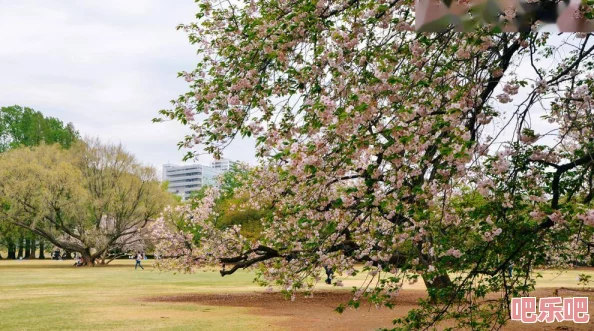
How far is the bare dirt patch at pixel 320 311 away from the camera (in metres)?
11.2

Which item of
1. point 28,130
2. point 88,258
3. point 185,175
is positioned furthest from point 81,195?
point 185,175

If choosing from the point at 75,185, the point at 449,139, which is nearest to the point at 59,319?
the point at 449,139

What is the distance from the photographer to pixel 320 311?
1430 centimetres

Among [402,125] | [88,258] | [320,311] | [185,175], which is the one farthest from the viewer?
[185,175]

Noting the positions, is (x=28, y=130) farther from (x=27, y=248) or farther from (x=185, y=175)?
(x=185, y=175)

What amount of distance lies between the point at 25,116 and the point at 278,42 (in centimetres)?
6529

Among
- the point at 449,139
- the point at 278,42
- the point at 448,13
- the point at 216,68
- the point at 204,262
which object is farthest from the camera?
the point at 204,262

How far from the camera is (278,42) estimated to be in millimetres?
5645

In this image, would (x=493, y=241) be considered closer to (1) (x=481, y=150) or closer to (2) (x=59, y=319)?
(1) (x=481, y=150)

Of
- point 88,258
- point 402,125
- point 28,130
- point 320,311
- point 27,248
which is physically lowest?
point 27,248

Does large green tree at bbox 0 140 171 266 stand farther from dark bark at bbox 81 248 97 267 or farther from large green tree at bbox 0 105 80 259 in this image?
large green tree at bbox 0 105 80 259

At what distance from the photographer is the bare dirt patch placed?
440 inches

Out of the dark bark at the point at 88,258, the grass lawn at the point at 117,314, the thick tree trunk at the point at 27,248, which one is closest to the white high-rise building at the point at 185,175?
the thick tree trunk at the point at 27,248

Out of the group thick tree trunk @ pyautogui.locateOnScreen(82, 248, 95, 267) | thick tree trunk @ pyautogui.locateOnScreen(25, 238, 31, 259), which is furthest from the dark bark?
thick tree trunk @ pyautogui.locateOnScreen(25, 238, 31, 259)
